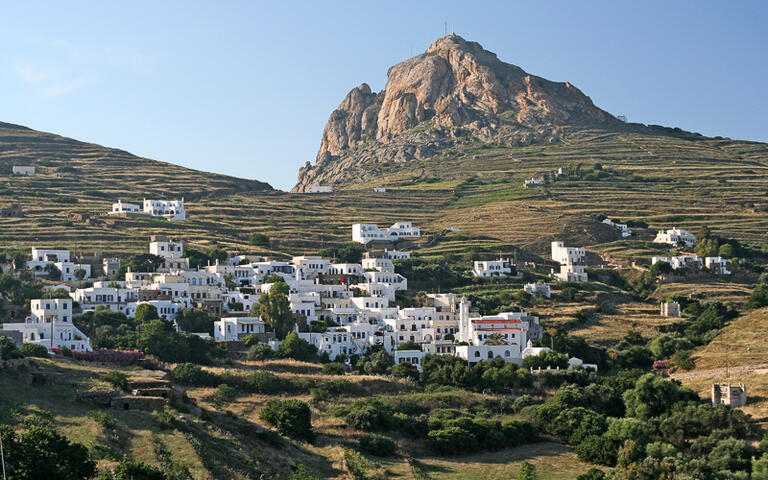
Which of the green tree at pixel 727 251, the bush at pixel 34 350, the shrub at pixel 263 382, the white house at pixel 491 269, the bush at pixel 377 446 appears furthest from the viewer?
the green tree at pixel 727 251

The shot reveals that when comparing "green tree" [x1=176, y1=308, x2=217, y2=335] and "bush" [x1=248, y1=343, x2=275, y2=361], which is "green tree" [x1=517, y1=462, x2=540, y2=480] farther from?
A: "green tree" [x1=176, y1=308, x2=217, y2=335]

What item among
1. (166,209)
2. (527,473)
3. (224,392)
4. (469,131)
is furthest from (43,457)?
(469,131)

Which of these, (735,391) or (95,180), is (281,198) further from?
(735,391)

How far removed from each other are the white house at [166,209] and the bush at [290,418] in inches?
2227

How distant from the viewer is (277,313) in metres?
62.1

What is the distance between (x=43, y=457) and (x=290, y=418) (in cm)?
1847

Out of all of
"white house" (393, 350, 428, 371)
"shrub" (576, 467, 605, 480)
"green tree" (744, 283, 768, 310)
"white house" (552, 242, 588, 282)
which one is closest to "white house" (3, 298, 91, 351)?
"white house" (393, 350, 428, 371)

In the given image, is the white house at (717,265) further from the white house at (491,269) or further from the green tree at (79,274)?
the green tree at (79,274)

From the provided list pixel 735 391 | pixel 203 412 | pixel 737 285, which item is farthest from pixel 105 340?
pixel 737 285

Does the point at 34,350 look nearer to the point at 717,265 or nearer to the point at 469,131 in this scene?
the point at 717,265

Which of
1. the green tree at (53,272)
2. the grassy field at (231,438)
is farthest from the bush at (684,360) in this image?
the green tree at (53,272)

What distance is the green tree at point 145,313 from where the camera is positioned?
60156mm

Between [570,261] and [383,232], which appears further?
[383,232]

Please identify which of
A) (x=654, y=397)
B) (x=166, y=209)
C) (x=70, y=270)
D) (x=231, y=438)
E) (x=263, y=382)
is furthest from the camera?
(x=166, y=209)
